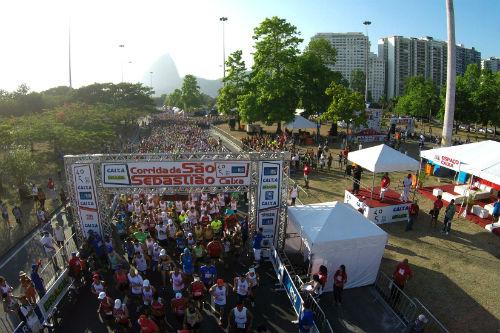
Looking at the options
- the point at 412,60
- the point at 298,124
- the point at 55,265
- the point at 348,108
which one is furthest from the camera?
the point at 412,60

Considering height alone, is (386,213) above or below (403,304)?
above

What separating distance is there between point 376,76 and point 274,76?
134599mm

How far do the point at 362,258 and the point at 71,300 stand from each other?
30.3 feet

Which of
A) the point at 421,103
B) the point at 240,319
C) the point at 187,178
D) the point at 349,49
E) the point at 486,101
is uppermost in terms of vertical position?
the point at 349,49

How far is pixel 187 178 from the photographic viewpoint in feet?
42.2

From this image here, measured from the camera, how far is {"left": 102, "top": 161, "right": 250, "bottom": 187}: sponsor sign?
12.7m

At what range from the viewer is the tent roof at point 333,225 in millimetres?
10898

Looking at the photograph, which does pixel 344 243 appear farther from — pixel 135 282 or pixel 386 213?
pixel 386 213

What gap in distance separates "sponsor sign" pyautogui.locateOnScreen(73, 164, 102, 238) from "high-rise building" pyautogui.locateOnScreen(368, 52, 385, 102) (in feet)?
502

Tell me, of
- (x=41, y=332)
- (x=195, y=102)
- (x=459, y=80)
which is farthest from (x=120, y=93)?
(x=41, y=332)

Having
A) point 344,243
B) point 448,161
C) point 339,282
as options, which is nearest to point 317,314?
point 339,282

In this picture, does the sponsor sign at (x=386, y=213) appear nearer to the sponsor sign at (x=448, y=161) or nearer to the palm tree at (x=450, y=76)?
the sponsor sign at (x=448, y=161)

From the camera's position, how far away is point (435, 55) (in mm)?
138375

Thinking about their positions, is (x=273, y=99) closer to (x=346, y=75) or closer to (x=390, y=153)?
(x=390, y=153)
